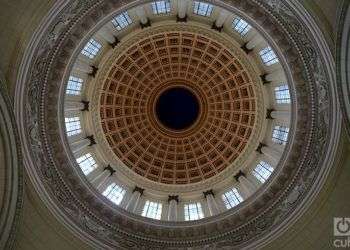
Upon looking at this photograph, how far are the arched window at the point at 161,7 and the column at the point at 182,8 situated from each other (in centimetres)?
80

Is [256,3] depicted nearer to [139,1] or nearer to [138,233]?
[139,1]

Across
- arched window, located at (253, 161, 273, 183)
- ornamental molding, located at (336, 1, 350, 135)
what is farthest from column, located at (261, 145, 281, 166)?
ornamental molding, located at (336, 1, 350, 135)

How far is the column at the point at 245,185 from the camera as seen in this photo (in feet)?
93.4

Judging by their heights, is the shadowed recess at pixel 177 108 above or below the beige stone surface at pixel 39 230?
above

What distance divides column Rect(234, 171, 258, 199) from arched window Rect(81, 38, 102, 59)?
43.1ft

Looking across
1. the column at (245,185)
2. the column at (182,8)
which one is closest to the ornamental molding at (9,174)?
the column at (182,8)

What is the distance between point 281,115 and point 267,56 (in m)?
4.04

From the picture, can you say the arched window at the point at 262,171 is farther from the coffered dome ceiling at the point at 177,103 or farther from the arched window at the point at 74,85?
the arched window at the point at 74,85

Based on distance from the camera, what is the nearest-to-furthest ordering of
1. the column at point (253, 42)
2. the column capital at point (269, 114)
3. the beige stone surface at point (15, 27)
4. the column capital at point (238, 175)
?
the beige stone surface at point (15, 27), the column at point (253, 42), the column capital at point (269, 114), the column capital at point (238, 175)

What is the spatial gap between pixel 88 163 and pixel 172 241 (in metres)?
8.59

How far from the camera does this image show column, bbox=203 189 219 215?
28781 mm

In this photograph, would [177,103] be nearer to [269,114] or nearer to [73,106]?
[269,114]

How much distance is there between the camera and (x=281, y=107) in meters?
28.9

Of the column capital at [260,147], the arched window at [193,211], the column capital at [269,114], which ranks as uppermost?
the column capital at [269,114]
